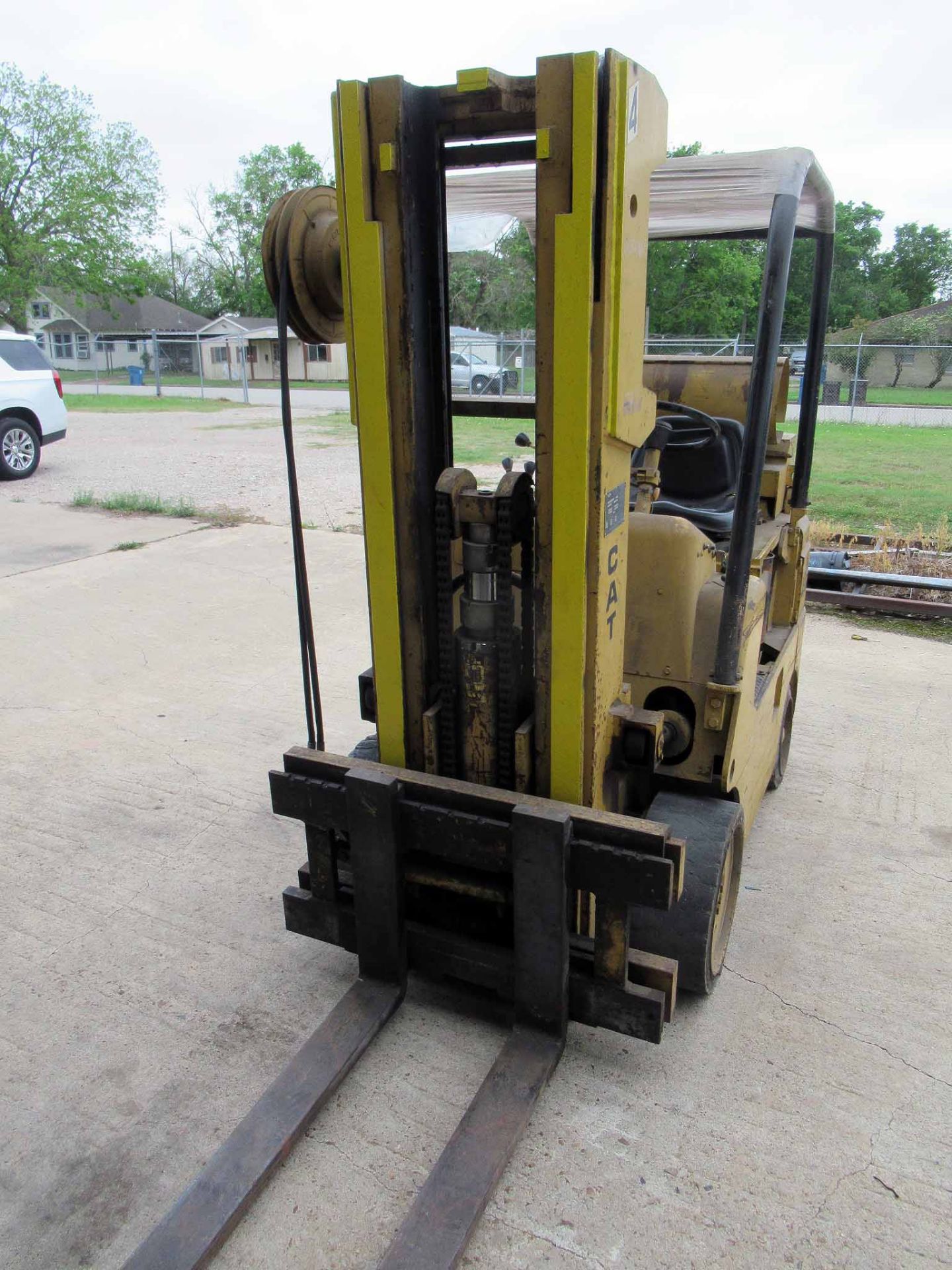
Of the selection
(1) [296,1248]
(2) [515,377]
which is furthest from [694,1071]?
(2) [515,377]

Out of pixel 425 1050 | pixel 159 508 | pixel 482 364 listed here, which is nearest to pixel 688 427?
pixel 425 1050

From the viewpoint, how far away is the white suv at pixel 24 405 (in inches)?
492

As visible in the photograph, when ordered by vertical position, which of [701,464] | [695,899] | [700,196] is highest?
[700,196]

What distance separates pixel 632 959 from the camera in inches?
93.1

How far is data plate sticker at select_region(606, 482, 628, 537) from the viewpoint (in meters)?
2.18

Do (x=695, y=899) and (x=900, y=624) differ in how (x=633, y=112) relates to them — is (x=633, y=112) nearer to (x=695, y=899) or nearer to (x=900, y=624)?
(x=695, y=899)

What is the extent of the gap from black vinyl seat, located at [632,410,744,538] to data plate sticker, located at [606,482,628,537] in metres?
1.24

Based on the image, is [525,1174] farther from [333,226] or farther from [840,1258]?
[333,226]

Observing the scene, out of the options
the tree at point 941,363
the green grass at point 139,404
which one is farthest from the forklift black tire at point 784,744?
the tree at point 941,363

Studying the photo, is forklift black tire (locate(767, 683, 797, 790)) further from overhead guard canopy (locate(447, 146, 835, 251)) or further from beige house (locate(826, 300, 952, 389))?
beige house (locate(826, 300, 952, 389))

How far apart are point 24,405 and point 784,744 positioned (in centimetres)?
1204

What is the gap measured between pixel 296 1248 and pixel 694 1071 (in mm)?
1112

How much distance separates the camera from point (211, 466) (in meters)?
14.2

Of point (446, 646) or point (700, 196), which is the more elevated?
point (700, 196)
